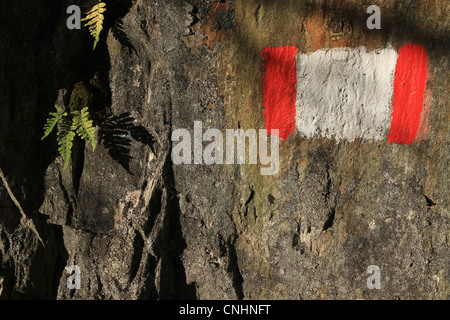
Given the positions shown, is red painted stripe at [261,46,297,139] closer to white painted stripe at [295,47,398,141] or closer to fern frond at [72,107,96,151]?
white painted stripe at [295,47,398,141]

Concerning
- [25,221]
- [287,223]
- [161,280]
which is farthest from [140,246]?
[287,223]

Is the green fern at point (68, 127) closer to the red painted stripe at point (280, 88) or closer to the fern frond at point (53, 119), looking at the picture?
the fern frond at point (53, 119)

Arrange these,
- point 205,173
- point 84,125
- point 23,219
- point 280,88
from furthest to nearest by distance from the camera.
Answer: point 23,219
point 205,173
point 84,125
point 280,88

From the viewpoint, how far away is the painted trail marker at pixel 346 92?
2.48m

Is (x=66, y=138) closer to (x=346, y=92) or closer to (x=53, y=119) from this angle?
(x=53, y=119)

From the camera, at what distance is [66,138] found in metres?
2.75

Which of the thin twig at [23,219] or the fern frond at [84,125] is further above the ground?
the fern frond at [84,125]

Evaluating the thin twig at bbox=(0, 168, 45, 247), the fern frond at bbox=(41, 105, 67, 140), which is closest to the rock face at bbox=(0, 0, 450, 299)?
the thin twig at bbox=(0, 168, 45, 247)

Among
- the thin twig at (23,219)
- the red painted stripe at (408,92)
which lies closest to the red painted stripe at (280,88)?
the red painted stripe at (408,92)

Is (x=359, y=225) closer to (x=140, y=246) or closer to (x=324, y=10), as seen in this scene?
(x=324, y=10)

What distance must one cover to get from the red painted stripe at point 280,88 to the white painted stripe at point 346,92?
0.05 metres

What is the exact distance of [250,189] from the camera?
2830 millimetres

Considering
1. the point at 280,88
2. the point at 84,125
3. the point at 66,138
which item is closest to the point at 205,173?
the point at 280,88

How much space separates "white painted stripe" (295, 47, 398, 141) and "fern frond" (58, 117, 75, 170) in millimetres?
1668
